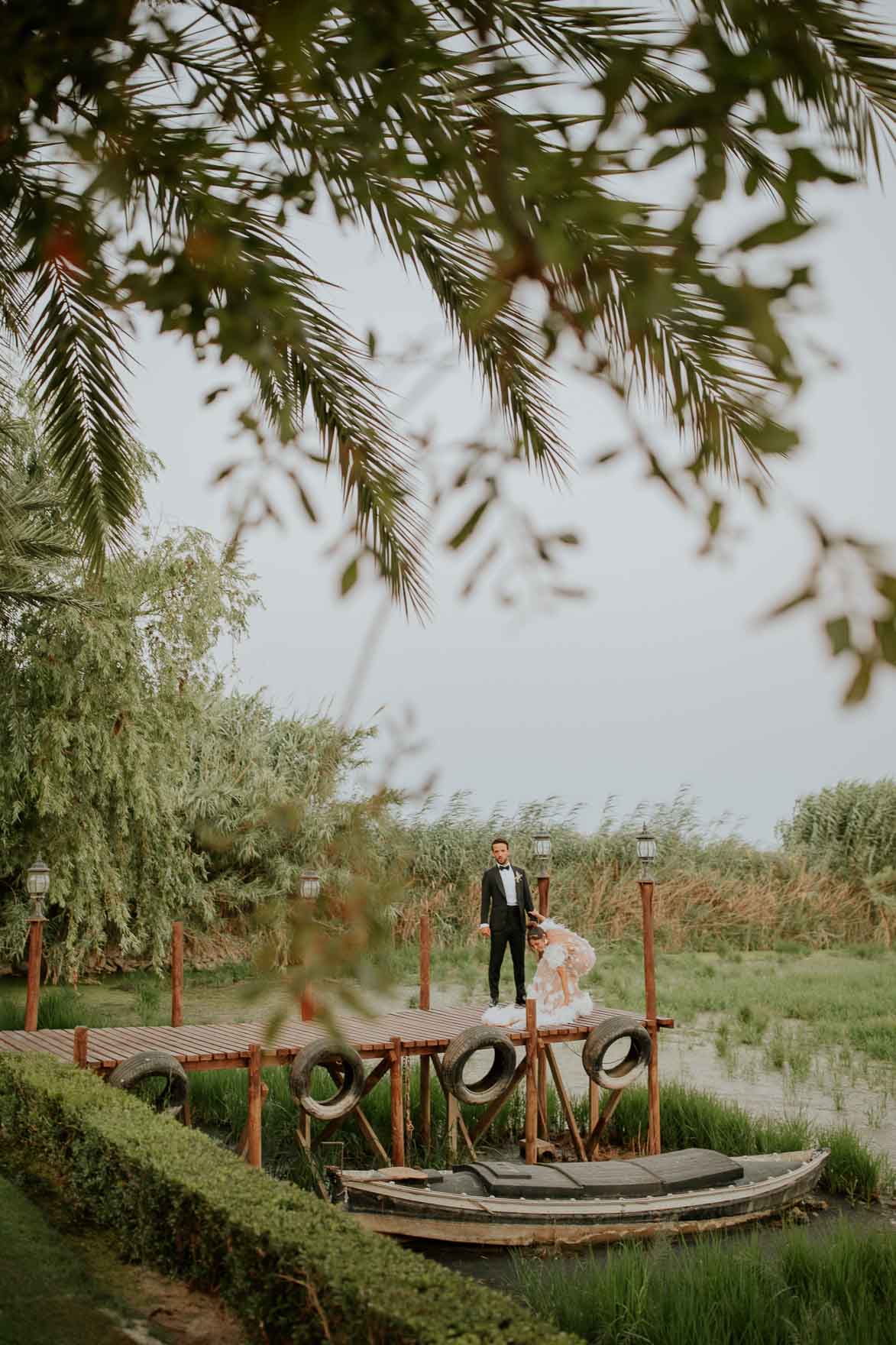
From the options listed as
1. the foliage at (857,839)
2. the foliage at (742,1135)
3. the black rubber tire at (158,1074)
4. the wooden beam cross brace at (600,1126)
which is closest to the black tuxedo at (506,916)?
the foliage at (742,1135)

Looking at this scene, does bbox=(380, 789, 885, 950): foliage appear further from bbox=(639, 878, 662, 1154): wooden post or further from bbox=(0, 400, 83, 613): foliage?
bbox=(639, 878, 662, 1154): wooden post

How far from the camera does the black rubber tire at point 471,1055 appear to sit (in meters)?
7.60

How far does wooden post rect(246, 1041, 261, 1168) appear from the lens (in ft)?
22.4

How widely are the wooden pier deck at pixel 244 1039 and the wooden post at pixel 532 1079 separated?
25 cm

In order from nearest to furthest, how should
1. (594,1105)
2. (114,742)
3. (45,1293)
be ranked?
(45,1293), (594,1105), (114,742)

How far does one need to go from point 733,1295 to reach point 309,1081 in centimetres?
315

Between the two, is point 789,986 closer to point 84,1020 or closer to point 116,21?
point 84,1020

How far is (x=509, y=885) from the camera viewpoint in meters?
9.80

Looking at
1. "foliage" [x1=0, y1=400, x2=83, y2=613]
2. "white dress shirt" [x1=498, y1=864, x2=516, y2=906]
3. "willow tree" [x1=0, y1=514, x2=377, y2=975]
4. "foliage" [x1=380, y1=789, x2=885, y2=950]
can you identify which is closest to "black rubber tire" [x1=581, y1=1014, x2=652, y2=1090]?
"white dress shirt" [x1=498, y1=864, x2=516, y2=906]

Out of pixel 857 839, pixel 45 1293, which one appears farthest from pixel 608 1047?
pixel 857 839

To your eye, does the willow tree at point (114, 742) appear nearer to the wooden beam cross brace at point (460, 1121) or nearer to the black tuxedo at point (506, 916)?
the black tuxedo at point (506, 916)

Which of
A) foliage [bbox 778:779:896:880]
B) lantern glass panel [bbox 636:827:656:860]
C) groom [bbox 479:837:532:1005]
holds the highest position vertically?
foliage [bbox 778:779:896:880]

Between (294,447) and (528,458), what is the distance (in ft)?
7.92

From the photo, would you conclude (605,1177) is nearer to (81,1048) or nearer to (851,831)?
(81,1048)
